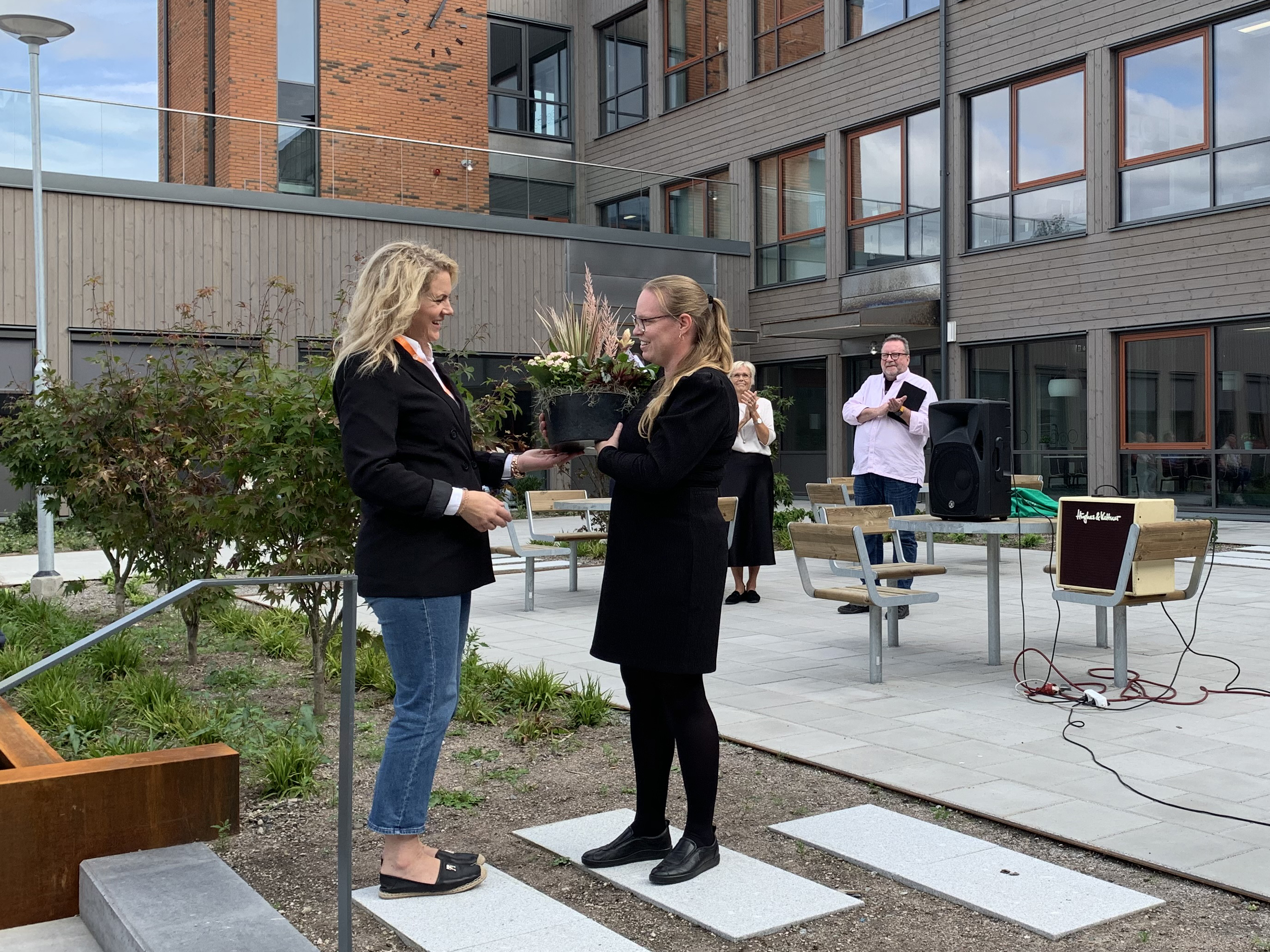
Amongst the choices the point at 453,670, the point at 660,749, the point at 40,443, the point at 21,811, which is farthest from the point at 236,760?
the point at 40,443

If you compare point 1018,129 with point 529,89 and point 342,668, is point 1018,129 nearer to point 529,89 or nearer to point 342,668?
point 529,89

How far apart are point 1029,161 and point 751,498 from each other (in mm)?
10952

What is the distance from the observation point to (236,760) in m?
3.73

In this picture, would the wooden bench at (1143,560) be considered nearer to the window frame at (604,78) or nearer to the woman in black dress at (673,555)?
the woman in black dress at (673,555)

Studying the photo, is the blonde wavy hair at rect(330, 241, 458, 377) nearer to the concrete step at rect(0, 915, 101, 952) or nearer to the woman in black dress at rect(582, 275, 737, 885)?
the woman in black dress at rect(582, 275, 737, 885)

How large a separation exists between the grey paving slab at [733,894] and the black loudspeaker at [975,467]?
309 centimetres

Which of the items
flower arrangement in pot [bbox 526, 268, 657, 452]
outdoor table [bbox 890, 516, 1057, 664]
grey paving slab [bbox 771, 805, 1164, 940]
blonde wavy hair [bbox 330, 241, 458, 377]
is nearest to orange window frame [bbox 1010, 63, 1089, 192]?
outdoor table [bbox 890, 516, 1057, 664]

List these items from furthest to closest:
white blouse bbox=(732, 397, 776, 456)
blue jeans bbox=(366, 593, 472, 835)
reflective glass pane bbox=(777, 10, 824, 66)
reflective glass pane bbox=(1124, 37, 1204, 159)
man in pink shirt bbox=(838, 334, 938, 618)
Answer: reflective glass pane bbox=(777, 10, 824, 66) < reflective glass pane bbox=(1124, 37, 1204, 159) < white blouse bbox=(732, 397, 776, 456) < man in pink shirt bbox=(838, 334, 938, 618) < blue jeans bbox=(366, 593, 472, 835)

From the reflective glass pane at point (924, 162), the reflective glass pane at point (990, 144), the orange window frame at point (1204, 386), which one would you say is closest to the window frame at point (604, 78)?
the reflective glass pane at point (924, 162)

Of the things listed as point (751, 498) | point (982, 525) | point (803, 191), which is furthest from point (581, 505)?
point (803, 191)

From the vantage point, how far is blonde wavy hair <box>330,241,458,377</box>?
321cm

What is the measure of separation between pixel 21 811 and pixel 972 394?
1712 cm

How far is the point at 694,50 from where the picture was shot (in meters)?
23.0

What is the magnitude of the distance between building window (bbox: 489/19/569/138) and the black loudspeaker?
19475 millimetres
